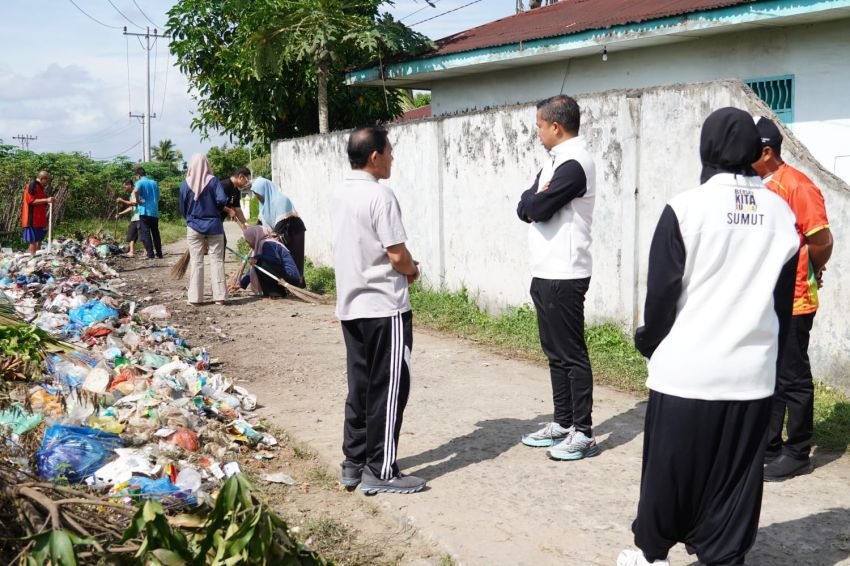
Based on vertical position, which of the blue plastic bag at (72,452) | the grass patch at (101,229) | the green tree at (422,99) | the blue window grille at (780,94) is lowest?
the blue plastic bag at (72,452)

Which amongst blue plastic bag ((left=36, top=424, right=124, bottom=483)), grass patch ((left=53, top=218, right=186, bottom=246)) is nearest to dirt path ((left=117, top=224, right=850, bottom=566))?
blue plastic bag ((left=36, top=424, right=124, bottom=483))

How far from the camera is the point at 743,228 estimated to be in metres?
2.94

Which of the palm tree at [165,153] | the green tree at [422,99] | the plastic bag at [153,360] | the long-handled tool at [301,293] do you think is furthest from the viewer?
the palm tree at [165,153]

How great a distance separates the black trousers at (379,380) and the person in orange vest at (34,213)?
1250 centimetres

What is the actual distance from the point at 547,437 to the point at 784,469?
4.40ft

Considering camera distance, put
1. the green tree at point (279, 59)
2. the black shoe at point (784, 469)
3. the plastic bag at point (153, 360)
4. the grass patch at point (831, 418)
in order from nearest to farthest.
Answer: the black shoe at point (784, 469)
the grass patch at point (831, 418)
the plastic bag at point (153, 360)
the green tree at point (279, 59)

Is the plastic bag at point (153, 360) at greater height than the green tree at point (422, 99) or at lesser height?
lesser

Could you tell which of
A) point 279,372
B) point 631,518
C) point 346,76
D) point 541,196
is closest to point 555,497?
point 631,518

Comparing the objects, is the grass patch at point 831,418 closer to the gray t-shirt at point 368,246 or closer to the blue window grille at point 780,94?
the gray t-shirt at point 368,246

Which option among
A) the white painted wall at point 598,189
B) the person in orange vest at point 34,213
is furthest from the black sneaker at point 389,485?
the person in orange vest at point 34,213

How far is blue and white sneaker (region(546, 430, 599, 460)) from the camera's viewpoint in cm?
488

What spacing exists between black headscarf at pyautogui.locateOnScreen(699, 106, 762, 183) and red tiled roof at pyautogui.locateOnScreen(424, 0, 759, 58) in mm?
6054

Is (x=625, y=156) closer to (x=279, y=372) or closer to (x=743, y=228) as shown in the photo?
(x=279, y=372)

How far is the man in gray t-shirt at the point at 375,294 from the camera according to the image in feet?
14.0
